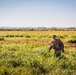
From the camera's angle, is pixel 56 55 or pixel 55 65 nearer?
pixel 55 65

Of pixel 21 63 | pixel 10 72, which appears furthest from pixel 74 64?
pixel 10 72

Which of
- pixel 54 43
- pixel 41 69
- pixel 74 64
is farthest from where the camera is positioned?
pixel 54 43

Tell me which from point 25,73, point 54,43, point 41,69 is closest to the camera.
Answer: point 25,73

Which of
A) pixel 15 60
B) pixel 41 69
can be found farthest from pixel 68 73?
pixel 15 60

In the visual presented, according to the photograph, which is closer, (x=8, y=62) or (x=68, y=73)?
(x=68, y=73)

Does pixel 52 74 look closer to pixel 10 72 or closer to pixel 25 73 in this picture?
pixel 25 73

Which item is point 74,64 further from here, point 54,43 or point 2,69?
point 2,69

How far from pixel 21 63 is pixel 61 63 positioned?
2.02 meters

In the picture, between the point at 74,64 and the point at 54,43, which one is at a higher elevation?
the point at 54,43

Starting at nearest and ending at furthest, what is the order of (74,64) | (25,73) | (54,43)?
(25,73), (74,64), (54,43)

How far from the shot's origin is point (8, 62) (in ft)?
39.3

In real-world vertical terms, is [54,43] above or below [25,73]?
above

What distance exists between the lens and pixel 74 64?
11.7 metres

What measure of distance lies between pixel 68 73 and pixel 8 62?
3.48 meters
